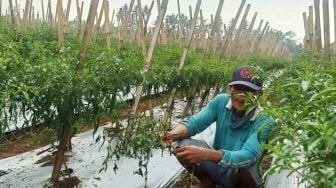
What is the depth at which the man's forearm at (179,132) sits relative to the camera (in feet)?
9.34

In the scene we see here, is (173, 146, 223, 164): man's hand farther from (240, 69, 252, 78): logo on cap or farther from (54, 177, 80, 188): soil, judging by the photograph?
(54, 177, 80, 188): soil

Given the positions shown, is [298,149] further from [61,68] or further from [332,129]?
[61,68]

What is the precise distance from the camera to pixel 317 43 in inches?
239

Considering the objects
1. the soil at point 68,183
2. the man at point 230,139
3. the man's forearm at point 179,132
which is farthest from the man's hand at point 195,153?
the soil at point 68,183

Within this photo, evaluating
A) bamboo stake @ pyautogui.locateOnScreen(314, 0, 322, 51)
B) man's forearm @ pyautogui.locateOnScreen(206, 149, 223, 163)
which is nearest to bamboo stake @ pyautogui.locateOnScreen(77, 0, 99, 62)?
man's forearm @ pyautogui.locateOnScreen(206, 149, 223, 163)

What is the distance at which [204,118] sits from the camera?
303 centimetres

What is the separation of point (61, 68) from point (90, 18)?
0.63m

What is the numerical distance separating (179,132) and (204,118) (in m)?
0.27

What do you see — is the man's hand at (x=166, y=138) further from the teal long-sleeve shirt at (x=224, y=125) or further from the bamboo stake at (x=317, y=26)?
the bamboo stake at (x=317, y=26)

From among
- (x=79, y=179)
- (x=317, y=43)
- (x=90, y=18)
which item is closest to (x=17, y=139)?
(x=79, y=179)

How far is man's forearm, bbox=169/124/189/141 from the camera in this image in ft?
9.34

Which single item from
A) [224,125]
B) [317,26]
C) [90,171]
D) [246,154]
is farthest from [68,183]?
[317,26]

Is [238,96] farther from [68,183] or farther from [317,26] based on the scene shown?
[317,26]

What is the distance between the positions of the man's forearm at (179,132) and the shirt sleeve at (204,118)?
4 cm
